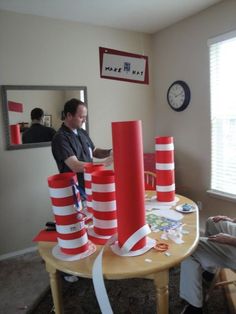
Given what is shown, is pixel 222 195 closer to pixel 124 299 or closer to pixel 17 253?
pixel 124 299

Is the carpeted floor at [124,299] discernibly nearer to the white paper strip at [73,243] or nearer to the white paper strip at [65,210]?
the white paper strip at [73,243]

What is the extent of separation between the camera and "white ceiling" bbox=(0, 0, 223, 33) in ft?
8.04

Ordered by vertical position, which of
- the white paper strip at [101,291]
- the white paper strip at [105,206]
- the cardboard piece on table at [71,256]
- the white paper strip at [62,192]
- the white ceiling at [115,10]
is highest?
the white ceiling at [115,10]

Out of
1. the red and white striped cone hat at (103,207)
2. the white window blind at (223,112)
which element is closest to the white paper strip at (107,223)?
the red and white striped cone hat at (103,207)

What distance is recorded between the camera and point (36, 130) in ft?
9.12

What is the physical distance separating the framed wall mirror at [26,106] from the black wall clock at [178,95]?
3.88 feet

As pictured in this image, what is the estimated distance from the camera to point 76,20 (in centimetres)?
287

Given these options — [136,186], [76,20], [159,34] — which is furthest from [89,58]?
[136,186]

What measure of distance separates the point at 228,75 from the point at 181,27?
844 mm

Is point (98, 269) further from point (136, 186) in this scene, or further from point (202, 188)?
point (202, 188)

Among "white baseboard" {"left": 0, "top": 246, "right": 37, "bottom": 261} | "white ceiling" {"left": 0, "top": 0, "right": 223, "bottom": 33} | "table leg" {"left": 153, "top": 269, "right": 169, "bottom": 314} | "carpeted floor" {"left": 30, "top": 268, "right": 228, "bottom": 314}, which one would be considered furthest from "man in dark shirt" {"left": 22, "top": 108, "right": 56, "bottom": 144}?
"table leg" {"left": 153, "top": 269, "right": 169, "bottom": 314}

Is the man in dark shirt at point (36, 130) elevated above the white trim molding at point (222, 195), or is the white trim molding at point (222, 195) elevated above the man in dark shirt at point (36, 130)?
the man in dark shirt at point (36, 130)

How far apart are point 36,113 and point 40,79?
348mm

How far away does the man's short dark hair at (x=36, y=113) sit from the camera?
108 inches
